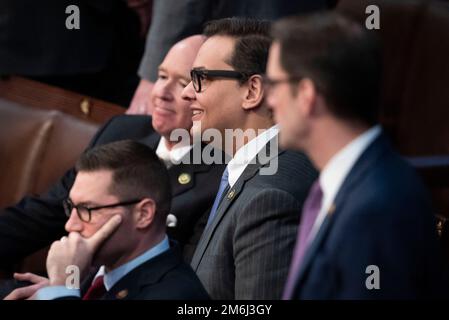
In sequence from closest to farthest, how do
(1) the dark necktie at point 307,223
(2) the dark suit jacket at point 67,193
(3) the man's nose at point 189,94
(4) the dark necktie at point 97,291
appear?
(1) the dark necktie at point 307,223, (4) the dark necktie at point 97,291, (3) the man's nose at point 189,94, (2) the dark suit jacket at point 67,193

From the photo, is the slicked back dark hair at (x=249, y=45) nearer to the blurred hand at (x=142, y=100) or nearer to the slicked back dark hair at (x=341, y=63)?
the slicked back dark hair at (x=341, y=63)

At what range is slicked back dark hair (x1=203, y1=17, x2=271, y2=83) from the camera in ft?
8.99

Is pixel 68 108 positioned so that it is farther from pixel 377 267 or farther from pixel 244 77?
pixel 377 267

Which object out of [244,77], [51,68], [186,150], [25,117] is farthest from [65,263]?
[51,68]

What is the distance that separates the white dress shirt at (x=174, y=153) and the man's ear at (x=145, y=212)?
87 cm

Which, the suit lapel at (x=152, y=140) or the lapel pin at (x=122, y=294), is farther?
the suit lapel at (x=152, y=140)

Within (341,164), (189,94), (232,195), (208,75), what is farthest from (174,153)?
(341,164)

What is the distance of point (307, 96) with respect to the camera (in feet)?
6.07

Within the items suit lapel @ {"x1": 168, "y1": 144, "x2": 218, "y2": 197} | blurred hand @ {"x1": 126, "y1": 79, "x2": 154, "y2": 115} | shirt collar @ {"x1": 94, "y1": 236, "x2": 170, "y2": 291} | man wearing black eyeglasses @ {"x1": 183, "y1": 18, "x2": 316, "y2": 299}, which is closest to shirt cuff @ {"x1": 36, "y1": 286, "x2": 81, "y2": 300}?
shirt collar @ {"x1": 94, "y1": 236, "x2": 170, "y2": 291}

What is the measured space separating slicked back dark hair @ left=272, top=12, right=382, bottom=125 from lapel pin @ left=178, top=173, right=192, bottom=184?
4.61 feet

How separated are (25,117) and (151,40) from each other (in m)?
0.51

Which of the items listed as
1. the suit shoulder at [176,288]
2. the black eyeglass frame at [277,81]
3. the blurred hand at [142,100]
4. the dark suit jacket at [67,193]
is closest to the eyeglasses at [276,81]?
the black eyeglass frame at [277,81]

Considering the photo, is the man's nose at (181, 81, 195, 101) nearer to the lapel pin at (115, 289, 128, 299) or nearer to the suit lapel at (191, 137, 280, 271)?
the suit lapel at (191, 137, 280, 271)

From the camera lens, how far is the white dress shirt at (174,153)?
3.32 metres
